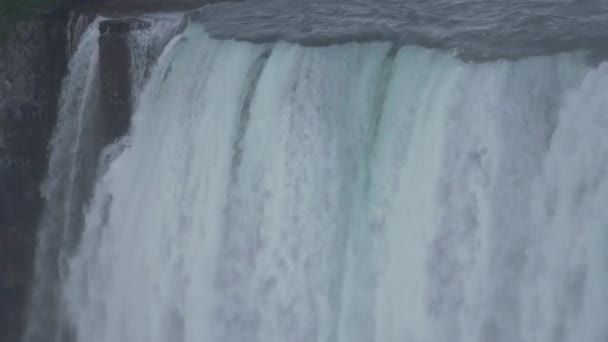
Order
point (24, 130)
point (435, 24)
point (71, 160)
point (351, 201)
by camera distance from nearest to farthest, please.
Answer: point (351, 201) → point (435, 24) → point (71, 160) → point (24, 130)

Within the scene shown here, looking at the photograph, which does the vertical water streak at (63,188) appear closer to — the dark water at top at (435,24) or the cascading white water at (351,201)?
the cascading white water at (351,201)

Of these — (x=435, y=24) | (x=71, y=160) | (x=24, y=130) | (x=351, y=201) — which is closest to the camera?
(x=351, y=201)

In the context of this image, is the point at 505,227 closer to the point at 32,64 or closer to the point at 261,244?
the point at 261,244

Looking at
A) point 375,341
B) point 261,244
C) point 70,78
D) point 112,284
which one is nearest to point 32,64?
point 70,78

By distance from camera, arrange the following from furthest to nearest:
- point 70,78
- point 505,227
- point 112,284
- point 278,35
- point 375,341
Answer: point 70,78
point 112,284
point 278,35
point 375,341
point 505,227

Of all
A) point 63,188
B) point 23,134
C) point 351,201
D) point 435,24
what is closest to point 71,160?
point 63,188

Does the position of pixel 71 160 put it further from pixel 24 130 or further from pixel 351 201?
pixel 351 201

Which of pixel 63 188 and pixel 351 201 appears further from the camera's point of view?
pixel 63 188

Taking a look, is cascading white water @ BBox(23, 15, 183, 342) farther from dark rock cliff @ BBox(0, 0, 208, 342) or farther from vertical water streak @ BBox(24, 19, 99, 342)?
dark rock cliff @ BBox(0, 0, 208, 342)
